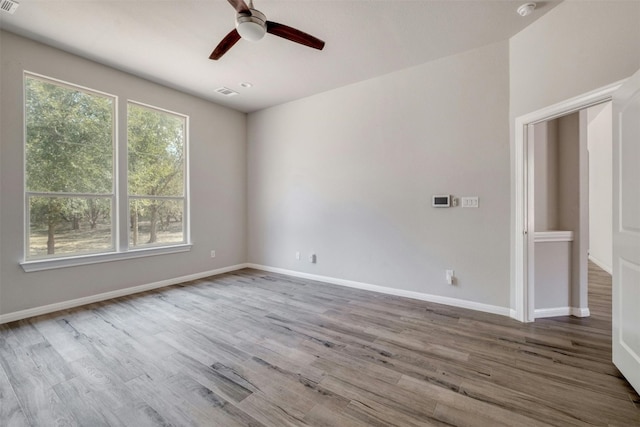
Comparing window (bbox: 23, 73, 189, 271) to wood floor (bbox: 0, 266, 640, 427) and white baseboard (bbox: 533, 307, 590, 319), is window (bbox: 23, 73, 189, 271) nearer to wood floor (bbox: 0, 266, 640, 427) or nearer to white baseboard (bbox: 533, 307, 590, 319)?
wood floor (bbox: 0, 266, 640, 427)

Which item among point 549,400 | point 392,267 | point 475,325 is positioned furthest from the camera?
point 392,267

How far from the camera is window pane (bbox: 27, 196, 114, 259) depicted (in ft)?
10.1

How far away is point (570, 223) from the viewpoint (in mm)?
2949

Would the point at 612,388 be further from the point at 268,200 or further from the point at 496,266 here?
the point at 268,200

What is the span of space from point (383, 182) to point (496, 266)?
1.70m

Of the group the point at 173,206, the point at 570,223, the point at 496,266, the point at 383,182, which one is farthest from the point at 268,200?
the point at 570,223

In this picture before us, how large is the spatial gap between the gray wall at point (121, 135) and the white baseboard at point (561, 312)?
4.67 m

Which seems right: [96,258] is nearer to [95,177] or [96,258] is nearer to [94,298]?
[94,298]

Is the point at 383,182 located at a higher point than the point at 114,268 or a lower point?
higher

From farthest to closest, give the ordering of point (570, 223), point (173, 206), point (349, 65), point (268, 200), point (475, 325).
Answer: point (268, 200) < point (173, 206) < point (349, 65) < point (570, 223) < point (475, 325)

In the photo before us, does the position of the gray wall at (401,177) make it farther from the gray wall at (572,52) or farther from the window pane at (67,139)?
the window pane at (67,139)

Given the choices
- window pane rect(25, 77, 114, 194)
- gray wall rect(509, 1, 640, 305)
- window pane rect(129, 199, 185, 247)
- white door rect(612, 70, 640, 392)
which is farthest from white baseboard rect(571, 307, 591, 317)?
window pane rect(25, 77, 114, 194)

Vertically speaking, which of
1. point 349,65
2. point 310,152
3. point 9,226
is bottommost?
point 9,226

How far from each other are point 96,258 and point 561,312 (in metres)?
5.60
